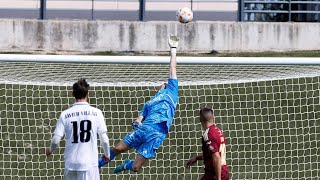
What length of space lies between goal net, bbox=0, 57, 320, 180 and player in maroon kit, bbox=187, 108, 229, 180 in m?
2.87

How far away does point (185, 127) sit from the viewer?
14977mm

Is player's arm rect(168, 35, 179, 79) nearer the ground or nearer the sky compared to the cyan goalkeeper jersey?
nearer the sky

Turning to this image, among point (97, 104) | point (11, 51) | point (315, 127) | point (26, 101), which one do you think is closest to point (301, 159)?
point (315, 127)

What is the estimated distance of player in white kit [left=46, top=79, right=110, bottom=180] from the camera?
959 cm

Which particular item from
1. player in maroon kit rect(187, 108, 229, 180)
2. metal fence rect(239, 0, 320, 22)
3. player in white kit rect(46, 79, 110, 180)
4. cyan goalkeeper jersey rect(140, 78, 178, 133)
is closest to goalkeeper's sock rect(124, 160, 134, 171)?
cyan goalkeeper jersey rect(140, 78, 178, 133)

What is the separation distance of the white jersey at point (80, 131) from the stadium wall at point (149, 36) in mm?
9849

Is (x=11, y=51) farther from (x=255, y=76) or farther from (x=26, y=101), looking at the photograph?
(x=255, y=76)

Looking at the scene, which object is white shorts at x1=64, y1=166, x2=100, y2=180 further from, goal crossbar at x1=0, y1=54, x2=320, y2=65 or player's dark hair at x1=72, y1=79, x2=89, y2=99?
goal crossbar at x1=0, y1=54, x2=320, y2=65

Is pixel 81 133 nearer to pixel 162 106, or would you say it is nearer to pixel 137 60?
pixel 162 106

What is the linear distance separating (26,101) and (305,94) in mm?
4757

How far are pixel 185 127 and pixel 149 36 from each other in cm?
513

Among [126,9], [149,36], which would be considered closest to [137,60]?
[149,36]

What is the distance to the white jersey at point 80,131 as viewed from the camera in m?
9.60

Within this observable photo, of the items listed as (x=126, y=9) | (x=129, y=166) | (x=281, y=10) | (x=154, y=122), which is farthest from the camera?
(x=281, y=10)
